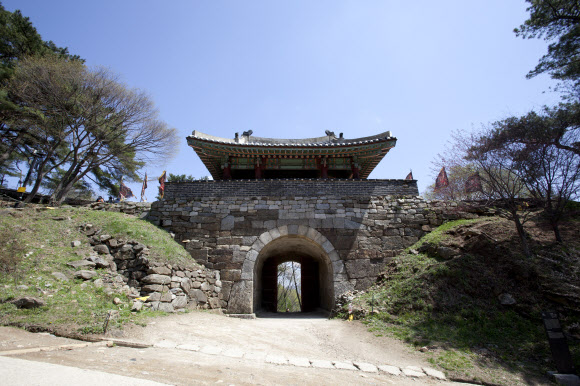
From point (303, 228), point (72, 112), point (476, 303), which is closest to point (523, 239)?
point (476, 303)

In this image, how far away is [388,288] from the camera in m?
8.33

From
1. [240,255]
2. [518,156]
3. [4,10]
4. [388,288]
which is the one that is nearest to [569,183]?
[518,156]

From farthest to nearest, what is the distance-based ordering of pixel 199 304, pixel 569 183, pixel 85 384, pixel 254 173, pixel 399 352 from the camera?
pixel 254 173 < pixel 199 304 < pixel 569 183 < pixel 399 352 < pixel 85 384

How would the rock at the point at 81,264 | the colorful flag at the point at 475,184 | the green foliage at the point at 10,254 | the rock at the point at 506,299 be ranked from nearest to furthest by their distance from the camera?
the green foliage at the point at 10,254, the rock at the point at 506,299, the rock at the point at 81,264, the colorful flag at the point at 475,184

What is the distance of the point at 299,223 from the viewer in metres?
10.1

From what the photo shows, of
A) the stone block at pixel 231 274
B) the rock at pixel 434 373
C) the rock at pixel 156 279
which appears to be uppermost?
the stone block at pixel 231 274

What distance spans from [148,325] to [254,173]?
27.1ft

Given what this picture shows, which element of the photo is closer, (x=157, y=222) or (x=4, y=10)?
(x=157, y=222)

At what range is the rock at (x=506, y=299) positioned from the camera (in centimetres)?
675

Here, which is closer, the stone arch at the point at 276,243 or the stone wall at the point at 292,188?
the stone arch at the point at 276,243

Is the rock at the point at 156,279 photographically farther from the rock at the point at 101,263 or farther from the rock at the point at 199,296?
the rock at the point at 101,263

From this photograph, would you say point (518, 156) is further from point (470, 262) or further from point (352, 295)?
point (352, 295)

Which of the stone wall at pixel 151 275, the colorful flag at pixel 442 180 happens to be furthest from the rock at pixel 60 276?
the colorful flag at pixel 442 180

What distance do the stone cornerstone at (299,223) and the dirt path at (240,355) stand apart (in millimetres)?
2432
